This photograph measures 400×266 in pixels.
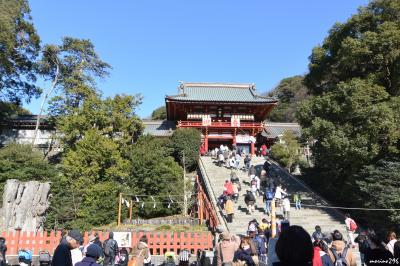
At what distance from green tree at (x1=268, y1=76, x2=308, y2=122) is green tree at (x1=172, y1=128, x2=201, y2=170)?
31.9m

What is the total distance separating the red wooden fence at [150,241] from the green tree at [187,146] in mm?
12685

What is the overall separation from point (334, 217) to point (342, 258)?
928 centimetres

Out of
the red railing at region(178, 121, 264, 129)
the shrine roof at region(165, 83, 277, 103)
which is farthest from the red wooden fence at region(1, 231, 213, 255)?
the shrine roof at region(165, 83, 277, 103)

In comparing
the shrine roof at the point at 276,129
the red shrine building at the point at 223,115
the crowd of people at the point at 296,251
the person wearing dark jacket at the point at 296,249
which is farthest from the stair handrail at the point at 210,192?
the person wearing dark jacket at the point at 296,249

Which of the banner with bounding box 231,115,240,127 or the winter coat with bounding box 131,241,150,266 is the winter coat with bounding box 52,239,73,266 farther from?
the banner with bounding box 231,115,240,127

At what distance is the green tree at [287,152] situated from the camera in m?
28.0

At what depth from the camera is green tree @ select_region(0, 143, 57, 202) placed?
1862 cm

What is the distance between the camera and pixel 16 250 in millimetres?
11789

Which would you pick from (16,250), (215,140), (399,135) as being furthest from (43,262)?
(215,140)

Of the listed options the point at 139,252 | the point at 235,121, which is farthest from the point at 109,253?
the point at 235,121

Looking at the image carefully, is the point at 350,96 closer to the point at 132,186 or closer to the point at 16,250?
the point at 132,186

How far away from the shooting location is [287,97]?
64938 millimetres

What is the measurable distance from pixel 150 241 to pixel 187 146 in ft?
43.7

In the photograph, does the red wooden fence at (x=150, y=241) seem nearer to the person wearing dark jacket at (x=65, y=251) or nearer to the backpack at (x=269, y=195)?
A: the backpack at (x=269, y=195)
